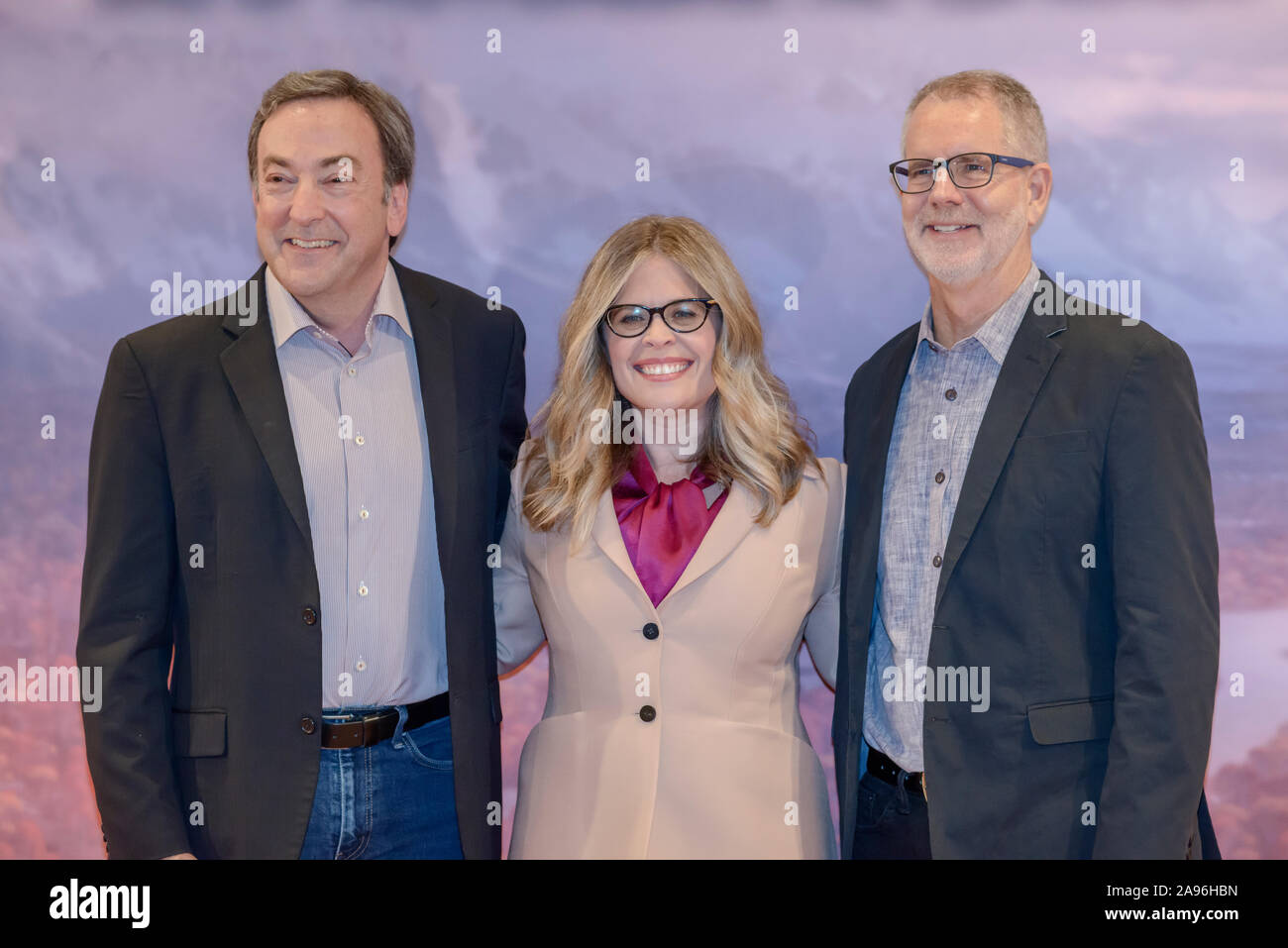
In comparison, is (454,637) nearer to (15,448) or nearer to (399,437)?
(399,437)

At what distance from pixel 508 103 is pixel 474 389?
4.06 feet

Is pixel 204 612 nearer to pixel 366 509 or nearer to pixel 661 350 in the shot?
pixel 366 509

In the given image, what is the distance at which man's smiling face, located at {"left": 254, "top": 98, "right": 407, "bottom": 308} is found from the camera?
289 centimetres

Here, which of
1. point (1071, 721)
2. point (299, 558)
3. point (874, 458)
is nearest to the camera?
point (1071, 721)

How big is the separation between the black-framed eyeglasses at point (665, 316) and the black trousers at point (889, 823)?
3.99 ft

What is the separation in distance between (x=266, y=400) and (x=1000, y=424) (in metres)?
1.71

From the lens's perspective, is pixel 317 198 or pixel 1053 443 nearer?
pixel 1053 443

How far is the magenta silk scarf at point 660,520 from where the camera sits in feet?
9.58

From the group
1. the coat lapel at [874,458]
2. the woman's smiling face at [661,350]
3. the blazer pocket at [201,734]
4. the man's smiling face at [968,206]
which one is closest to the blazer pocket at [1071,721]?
the coat lapel at [874,458]

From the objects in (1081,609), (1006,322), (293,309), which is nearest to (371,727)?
(293,309)

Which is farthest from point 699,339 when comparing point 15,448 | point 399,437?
point 15,448

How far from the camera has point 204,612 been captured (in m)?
2.77

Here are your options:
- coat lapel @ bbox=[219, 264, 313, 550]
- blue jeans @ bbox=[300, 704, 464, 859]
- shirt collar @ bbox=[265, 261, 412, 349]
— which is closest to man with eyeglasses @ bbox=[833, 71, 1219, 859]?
blue jeans @ bbox=[300, 704, 464, 859]

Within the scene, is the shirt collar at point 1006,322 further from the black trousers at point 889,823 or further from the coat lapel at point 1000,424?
the black trousers at point 889,823
